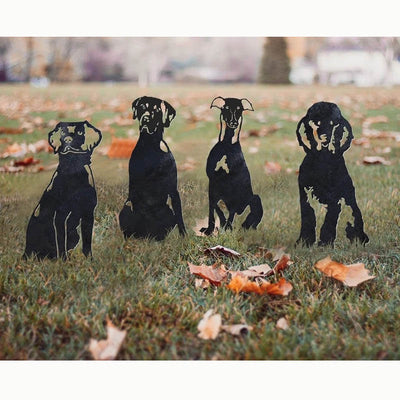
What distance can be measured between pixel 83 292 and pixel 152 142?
1140 millimetres

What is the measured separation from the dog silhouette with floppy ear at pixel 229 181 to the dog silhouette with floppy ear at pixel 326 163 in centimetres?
40

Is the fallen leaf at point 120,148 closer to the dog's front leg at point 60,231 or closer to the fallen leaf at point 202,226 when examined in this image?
the fallen leaf at point 202,226

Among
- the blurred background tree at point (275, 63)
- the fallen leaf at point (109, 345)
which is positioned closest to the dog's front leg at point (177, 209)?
the fallen leaf at point (109, 345)

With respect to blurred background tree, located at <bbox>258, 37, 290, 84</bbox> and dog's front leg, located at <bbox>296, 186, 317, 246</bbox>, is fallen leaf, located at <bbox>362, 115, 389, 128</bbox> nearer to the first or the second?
blurred background tree, located at <bbox>258, 37, 290, 84</bbox>

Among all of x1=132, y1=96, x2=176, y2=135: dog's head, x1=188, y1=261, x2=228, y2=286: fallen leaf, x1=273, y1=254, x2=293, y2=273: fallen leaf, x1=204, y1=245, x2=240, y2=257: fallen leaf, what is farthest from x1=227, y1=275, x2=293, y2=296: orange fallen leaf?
x1=132, y1=96, x2=176, y2=135: dog's head

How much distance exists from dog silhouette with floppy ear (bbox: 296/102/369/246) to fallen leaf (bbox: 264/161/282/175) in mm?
934

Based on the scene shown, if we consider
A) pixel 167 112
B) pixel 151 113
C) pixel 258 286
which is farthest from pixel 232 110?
pixel 258 286

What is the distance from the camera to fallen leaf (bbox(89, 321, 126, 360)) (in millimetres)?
2395

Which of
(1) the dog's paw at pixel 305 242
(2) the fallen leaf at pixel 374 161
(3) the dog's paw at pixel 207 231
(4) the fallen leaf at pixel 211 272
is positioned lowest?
(4) the fallen leaf at pixel 211 272

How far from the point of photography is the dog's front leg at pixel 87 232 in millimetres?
3207

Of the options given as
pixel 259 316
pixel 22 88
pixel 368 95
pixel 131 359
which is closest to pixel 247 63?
pixel 368 95

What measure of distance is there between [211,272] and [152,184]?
2.62 ft

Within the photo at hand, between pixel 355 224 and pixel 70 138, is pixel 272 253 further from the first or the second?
pixel 70 138

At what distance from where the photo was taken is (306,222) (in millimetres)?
3486
